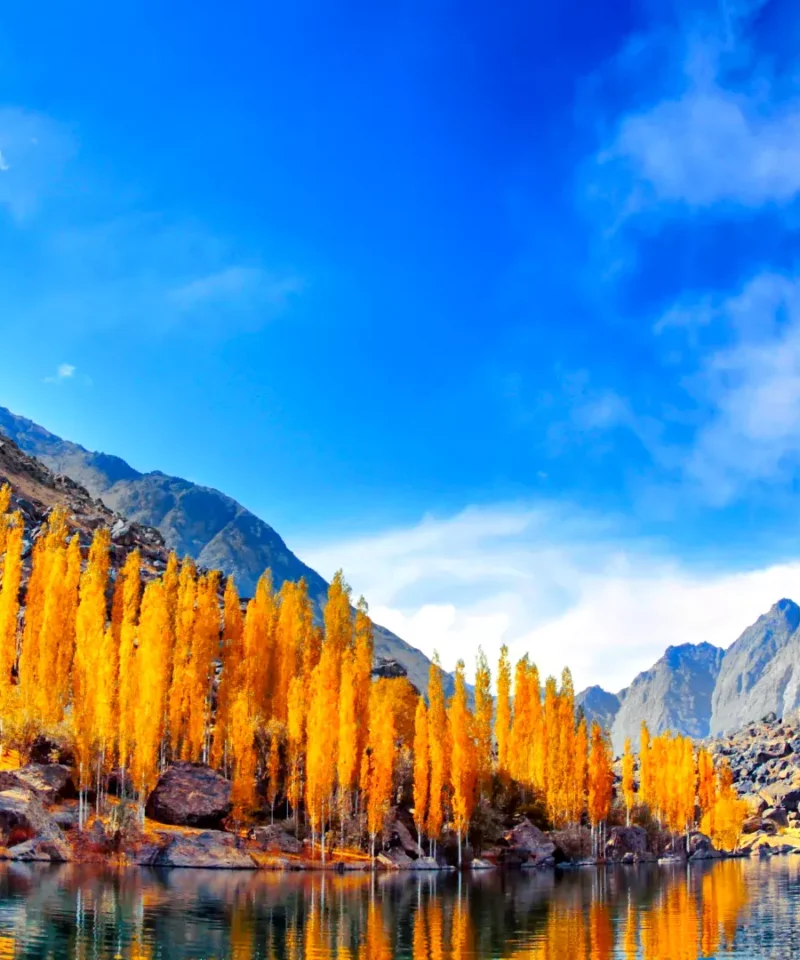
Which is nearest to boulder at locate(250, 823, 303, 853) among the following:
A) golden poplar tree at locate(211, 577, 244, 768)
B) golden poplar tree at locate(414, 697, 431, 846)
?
golden poplar tree at locate(211, 577, 244, 768)

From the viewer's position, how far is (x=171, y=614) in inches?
3472

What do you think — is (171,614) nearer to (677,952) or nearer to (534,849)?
(534,849)

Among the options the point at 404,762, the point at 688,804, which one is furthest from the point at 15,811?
the point at 688,804

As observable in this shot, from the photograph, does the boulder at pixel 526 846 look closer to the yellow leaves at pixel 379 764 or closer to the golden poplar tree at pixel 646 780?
the yellow leaves at pixel 379 764

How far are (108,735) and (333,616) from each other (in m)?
36.7

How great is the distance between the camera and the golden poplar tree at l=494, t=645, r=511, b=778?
11128cm

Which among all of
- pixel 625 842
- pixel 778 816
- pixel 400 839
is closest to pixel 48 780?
pixel 400 839

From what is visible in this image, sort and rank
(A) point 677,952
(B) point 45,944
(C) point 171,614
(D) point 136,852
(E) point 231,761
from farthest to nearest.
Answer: (C) point 171,614, (E) point 231,761, (D) point 136,852, (A) point 677,952, (B) point 45,944

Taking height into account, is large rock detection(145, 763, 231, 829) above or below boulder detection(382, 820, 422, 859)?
above

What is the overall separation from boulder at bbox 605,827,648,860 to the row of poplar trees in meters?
5.42

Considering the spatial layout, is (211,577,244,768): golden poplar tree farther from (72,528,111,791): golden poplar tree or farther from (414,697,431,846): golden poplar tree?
(414,697,431,846): golden poplar tree

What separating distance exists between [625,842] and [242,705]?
61315 millimetres

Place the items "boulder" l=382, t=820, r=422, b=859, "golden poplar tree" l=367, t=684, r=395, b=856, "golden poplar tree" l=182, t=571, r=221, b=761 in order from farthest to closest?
"boulder" l=382, t=820, r=422, b=859
"golden poplar tree" l=182, t=571, r=221, b=761
"golden poplar tree" l=367, t=684, r=395, b=856

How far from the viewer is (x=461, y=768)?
85.1m
